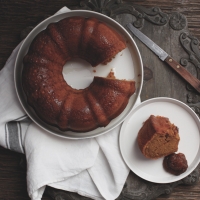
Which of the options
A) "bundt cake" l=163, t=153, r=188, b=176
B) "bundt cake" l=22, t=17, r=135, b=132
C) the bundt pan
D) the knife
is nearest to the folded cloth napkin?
the bundt pan

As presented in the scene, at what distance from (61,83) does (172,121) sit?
700 mm

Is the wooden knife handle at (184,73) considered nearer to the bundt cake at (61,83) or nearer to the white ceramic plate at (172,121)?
the white ceramic plate at (172,121)

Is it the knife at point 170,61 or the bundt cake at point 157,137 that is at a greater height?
the knife at point 170,61

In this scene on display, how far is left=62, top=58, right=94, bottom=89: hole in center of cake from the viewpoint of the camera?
1.87m

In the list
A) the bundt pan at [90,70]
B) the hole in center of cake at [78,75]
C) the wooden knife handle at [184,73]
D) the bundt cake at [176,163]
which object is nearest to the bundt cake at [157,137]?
the bundt cake at [176,163]

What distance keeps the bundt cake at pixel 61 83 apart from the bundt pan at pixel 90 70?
0.31ft

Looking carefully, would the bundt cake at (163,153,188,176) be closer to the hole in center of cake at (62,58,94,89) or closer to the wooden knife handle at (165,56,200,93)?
the wooden knife handle at (165,56,200,93)

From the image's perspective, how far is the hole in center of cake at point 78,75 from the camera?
187cm

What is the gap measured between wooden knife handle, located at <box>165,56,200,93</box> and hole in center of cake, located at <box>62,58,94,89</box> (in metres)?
0.47

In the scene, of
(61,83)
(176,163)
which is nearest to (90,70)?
(61,83)

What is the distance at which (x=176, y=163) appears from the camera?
1.85 meters

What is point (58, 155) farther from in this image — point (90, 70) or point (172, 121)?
point (172, 121)

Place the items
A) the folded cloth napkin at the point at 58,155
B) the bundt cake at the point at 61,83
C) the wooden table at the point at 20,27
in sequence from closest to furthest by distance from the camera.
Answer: the bundt cake at the point at 61,83 < the folded cloth napkin at the point at 58,155 < the wooden table at the point at 20,27

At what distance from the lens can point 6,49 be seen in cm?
194
